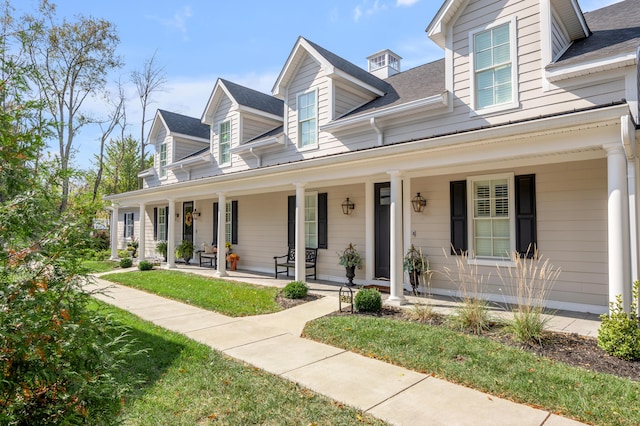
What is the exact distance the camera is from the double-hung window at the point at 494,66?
6771 mm

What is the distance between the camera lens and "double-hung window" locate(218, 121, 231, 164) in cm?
1274

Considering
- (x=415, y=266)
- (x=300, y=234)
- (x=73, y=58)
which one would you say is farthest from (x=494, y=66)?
(x=73, y=58)

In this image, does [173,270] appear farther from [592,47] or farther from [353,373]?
[592,47]

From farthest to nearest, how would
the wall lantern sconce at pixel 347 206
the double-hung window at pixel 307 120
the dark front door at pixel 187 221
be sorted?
the dark front door at pixel 187 221, the double-hung window at pixel 307 120, the wall lantern sconce at pixel 347 206

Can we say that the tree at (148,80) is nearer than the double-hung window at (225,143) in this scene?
No

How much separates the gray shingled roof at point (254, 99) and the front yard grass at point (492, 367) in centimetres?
920

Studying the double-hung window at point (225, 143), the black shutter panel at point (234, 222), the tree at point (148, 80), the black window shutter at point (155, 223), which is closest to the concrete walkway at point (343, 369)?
the black shutter panel at point (234, 222)

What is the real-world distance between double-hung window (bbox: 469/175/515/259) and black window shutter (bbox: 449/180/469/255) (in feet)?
0.56

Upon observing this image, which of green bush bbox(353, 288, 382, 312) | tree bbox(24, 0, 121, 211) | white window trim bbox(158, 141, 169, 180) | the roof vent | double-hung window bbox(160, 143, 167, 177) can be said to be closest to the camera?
green bush bbox(353, 288, 382, 312)

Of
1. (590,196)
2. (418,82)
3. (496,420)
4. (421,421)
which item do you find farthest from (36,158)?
(418,82)

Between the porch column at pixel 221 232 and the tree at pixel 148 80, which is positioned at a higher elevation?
the tree at pixel 148 80

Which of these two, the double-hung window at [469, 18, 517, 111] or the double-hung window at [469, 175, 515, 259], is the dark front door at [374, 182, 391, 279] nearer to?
the double-hung window at [469, 175, 515, 259]

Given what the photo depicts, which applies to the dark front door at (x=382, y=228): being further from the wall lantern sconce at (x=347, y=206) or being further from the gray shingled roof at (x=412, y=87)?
the gray shingled roof at (x=412, y=87)

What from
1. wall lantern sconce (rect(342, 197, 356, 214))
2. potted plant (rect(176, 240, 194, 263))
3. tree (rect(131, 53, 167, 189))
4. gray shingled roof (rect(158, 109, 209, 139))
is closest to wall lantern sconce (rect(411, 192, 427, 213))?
wall lantern sconce (rect(342, 197, 356, 214))
